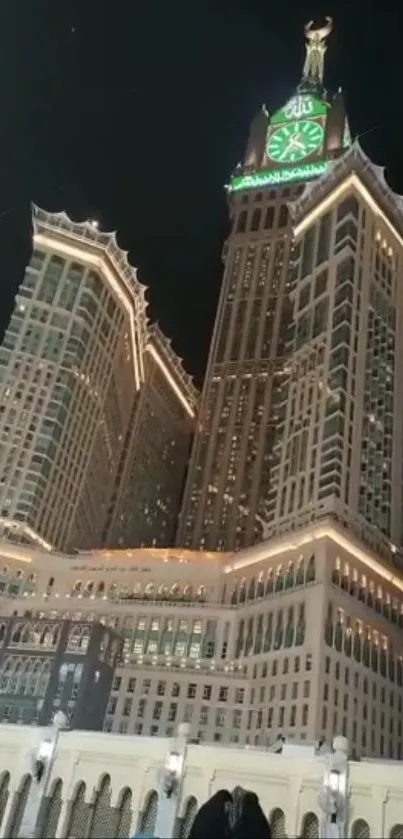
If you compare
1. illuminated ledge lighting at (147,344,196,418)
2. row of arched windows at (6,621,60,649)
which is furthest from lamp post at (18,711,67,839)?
illuminated ledge lighting at (147,344,196,418)

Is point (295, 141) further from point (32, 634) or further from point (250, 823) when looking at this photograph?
point (250, 823)

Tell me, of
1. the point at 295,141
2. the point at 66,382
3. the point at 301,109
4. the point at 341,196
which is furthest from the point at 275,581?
the point at 301,109

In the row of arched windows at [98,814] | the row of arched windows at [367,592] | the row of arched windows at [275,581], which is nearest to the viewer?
the row of arched windows at [98,814]

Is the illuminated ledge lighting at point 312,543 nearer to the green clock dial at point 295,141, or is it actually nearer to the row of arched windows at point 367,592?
the row of arched windows at point 367,592

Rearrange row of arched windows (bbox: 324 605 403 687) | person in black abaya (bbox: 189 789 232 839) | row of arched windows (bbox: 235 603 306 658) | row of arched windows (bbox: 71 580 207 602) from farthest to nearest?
row of arched windows (bbox: 71 580 207 602) < row of arched windows (bbox: 235 603 306 658) < row of arched windows (bbox: 324 605 403 687) < person in black abaya (bbox: 189 789 232 839)

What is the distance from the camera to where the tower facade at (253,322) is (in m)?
149

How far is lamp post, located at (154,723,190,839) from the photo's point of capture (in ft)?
130

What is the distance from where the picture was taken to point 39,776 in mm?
43188

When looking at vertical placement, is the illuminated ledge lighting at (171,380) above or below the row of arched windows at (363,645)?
above

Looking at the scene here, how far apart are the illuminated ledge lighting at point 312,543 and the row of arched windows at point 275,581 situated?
6.42 ft

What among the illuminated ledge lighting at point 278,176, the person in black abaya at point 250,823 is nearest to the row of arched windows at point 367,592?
the person in black abaya at point 250,823

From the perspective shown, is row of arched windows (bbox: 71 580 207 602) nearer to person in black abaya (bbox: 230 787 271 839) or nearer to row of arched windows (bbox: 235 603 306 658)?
row of arched windows (bbox: 235 603 306 658)

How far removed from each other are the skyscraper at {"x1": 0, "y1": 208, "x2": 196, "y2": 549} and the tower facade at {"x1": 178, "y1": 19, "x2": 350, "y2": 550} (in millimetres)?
18200

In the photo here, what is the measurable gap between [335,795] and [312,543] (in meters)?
64.8
